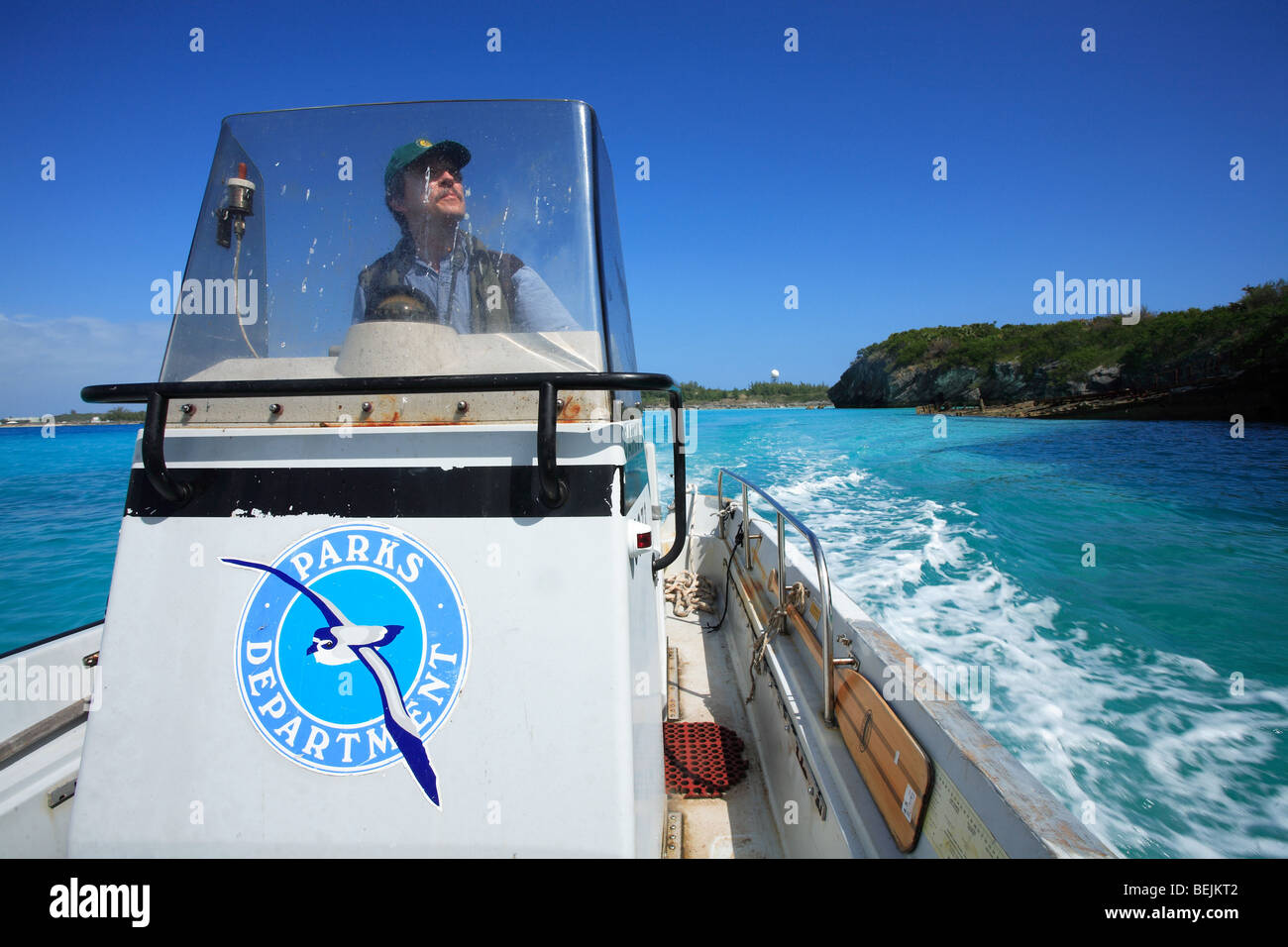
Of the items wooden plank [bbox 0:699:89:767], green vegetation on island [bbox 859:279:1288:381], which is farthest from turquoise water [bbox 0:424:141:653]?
green vegetation on island [bbox 859:279:1288:381]

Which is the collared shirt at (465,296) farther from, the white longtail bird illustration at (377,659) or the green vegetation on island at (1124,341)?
the green vegetation on island at (1124,341)

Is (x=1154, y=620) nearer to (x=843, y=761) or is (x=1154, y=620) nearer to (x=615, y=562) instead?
(x=843, y=761)

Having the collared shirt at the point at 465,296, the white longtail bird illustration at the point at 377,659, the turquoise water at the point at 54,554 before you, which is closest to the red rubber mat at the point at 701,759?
the white longtail bird illustration at the point at 377,659

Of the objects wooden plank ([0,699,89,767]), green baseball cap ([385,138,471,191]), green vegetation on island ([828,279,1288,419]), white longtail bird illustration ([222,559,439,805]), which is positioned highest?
green vegetation on island ([828,279,1288,419])

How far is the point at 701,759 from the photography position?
269 centimetres

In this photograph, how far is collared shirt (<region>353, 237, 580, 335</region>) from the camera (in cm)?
134

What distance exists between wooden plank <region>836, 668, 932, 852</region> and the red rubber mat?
65 centimetres

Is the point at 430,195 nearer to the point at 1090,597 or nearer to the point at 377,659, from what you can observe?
the point at 377,659

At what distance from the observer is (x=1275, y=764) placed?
3346 millimetres

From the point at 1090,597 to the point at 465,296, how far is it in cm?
673

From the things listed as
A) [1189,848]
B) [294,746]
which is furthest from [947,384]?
[294,746]

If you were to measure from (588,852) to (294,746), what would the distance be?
59 centimetres

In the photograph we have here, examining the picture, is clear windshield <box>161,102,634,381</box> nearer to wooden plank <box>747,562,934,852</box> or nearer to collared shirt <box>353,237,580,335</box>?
collared shirt <box>353,237,580,335</box>

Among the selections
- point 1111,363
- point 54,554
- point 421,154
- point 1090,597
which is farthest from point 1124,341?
point 54,554
